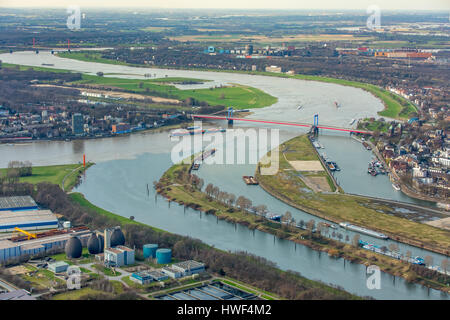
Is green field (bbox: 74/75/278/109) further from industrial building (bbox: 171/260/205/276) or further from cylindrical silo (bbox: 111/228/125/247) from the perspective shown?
industrial building (bbox: 171/260/205/276)

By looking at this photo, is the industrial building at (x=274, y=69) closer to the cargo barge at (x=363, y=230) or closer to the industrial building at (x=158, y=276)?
the cargo barge at (x=363, y=230)

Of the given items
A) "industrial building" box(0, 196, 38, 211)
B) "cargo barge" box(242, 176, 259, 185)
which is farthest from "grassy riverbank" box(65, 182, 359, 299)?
"cargo barge" box(242, 176, 259, 185)

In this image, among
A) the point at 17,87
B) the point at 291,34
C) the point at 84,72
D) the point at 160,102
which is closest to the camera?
the point at 160,102

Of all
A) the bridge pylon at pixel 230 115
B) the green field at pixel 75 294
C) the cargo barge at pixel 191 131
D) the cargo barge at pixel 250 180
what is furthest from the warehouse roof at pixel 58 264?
the bridge pylon at pixel 230 115

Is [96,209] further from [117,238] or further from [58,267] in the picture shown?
[58,267]

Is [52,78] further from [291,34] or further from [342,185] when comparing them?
[291,34]

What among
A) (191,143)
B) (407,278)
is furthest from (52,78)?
(407,278)
